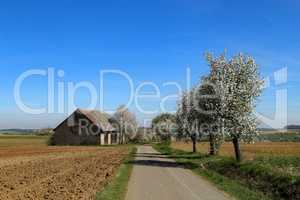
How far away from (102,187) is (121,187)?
85 centimetres

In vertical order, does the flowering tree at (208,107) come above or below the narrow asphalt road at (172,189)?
above

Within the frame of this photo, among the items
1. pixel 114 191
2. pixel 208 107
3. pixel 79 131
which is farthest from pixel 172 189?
pixel 79 131

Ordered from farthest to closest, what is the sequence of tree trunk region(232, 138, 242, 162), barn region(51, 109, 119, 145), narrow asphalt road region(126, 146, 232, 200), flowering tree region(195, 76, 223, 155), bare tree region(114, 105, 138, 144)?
bare tree region(114, 105, 138, 144), barn region(51, 109, 119, 145), flowering tree region(195, 76, 223, 155), tree trunk region(232, 138, 242, 162), narrow asphalt road region(126, 146, 232, 200)

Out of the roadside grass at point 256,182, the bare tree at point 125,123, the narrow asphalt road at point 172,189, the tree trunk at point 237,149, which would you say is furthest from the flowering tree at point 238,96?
the bare tree at point 125,123

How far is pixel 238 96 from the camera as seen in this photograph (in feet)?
115

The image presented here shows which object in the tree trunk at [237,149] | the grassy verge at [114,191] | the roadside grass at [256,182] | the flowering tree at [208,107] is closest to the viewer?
the grassy verge at [114,191]

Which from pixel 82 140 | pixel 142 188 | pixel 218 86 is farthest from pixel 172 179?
pixel 82 140

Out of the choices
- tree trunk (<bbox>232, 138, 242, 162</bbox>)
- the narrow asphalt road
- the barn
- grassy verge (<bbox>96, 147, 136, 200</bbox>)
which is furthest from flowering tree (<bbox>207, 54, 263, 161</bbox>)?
the barn

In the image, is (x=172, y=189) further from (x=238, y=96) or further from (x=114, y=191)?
(x=238, y=96)

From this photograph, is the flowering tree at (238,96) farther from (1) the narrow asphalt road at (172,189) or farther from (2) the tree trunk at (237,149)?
(1) the narrow asphalt road at (172,189)

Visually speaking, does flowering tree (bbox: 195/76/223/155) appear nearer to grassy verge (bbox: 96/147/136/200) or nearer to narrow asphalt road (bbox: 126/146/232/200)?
narrow asphalt road (bbox: 126/146/232/200)

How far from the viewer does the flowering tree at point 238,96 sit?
3472 centimetres

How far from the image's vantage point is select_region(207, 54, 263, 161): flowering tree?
3472 cm

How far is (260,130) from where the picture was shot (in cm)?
3600
